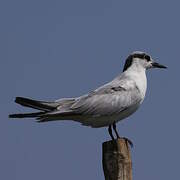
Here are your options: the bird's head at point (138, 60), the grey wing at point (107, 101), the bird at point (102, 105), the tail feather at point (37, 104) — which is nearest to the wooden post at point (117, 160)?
the bird at point (102, 105)

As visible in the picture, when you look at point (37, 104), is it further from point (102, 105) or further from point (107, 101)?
point (107, 101)

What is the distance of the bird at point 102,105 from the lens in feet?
30.8

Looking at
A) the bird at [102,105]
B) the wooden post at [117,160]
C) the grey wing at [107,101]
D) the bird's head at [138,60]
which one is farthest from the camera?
the bird's head at [138,60]

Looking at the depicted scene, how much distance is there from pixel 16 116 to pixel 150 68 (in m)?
3.50

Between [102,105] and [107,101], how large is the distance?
14 centimetres

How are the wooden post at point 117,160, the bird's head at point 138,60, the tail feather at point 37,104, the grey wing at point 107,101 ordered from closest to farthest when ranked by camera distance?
the wooden post at point 117,160 → the tail feather at point 37,104 → the grey wing at point 107,101 → the bird's head at point 138,60

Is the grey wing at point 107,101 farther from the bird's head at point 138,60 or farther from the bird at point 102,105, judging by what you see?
the bird's head at point 138,60

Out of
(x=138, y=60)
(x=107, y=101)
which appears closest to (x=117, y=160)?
(x=107, y=101)

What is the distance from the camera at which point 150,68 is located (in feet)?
37.5

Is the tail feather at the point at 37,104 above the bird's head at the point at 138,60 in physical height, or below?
below

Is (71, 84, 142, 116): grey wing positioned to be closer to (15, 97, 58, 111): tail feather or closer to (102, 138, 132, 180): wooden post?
(15, 97, 58, 111): tail feather

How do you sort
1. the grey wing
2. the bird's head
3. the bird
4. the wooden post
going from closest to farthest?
the wooden post, the bird, the grey wing, the bird's head

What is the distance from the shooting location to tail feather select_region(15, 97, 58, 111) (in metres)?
8.99

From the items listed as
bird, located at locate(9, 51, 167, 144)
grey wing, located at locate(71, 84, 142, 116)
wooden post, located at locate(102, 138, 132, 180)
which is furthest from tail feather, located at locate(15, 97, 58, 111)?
wooden post, located at locate(102, 138, 132, 180)
